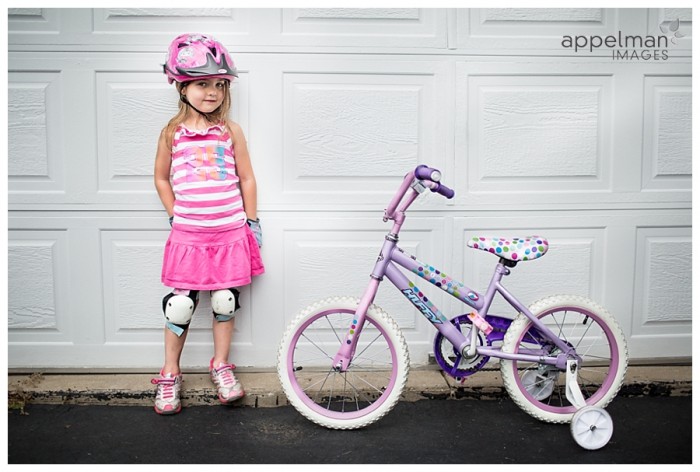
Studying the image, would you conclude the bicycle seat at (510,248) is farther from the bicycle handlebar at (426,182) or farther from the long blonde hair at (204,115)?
the long blonde hair at (204,115)

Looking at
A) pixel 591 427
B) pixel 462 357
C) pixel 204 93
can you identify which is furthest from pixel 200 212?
pixel 591 427

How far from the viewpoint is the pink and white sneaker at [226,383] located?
3.42m

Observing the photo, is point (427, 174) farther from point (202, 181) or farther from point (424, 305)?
point (202, 181)

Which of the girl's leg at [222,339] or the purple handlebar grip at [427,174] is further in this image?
the girl's leg at [222,339]

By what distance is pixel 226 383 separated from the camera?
3441 mm

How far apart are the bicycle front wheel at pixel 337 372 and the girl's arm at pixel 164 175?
35.9 inches

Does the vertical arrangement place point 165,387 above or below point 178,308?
below

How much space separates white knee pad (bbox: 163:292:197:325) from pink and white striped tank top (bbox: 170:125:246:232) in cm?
34

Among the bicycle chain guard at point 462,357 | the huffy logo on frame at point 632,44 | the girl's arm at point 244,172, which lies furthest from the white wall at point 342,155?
the bicycle chain guard at point 462,357

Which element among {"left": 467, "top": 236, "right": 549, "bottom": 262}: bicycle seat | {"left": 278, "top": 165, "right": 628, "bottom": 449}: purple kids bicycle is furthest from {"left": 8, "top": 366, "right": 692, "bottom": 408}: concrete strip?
{"left": 467, "top": 236, "right": 549, "bottom": 262}: bicycle seat

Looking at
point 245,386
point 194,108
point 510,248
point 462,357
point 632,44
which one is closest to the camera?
point 510,248

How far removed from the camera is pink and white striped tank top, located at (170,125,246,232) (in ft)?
11.0

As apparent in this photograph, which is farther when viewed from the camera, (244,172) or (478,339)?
(244,172)

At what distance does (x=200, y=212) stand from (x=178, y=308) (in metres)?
0.48
